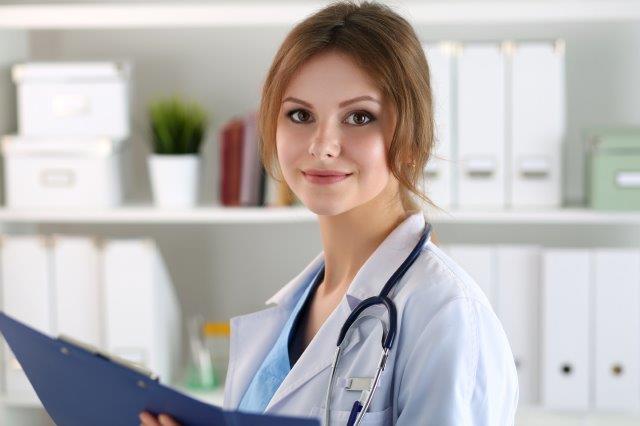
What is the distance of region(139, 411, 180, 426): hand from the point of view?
1.03 meters

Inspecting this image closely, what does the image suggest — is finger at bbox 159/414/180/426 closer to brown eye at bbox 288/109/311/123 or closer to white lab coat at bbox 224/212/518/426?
white lab coat at bbox 224/212/518/426

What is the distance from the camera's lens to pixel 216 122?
2.55m

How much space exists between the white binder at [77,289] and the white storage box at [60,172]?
96 millimetres

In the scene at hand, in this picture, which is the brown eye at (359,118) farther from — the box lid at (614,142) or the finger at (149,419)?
the box lid at (614,142)

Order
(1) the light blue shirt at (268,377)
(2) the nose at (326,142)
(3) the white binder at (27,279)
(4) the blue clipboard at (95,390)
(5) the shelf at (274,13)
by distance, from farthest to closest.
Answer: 1. (3) the white binder at (27,279)
2. (5) the shelf at (274,13)
3. (1) the light blue shirt at (268,377)
4. (2) the nose at (326,142)
5. (4) the blue clipboard at (95,390)

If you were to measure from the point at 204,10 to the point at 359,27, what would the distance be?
3.66 ft

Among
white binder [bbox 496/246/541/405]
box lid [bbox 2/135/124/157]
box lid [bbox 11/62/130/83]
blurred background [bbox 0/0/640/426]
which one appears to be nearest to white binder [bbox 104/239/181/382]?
blurred background [bbox 0/0/640/426]

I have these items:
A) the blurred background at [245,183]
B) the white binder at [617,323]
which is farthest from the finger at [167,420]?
the white binder at [617,323]

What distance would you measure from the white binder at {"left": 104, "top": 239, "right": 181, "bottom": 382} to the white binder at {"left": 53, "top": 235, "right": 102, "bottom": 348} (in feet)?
0.11

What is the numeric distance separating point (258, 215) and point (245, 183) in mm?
90

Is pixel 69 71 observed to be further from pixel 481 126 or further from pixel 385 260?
pixel 385 260

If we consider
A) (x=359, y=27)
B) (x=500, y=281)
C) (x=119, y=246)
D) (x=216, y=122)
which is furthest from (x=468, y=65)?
(x=359, y=27)

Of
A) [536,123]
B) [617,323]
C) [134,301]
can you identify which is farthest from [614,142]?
[134,301]

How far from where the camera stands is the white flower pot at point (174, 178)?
2.32m
